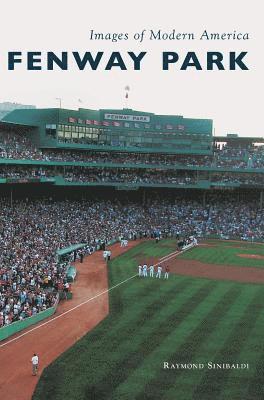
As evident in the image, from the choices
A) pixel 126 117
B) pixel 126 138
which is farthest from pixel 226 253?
pixel 126 117

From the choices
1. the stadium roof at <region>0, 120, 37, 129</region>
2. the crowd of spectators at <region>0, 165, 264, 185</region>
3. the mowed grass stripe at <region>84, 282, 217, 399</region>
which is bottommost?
the mowed grass stripe at <region>84, 282, 217, 399</region>

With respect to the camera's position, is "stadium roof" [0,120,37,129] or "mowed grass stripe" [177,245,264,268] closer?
"mowed grass stripe" [177,245,264,268]

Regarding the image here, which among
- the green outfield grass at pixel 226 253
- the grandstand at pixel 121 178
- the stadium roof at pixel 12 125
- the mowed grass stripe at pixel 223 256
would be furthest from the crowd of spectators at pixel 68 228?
the stadium roof at pixel 12 125

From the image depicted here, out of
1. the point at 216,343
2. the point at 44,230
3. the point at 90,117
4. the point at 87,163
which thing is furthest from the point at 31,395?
the point at 90,117

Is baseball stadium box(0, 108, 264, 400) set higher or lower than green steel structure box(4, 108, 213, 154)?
lower

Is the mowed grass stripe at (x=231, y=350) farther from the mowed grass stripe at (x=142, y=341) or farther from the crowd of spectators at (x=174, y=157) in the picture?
the crowd of spectators at (x=174, y=157)

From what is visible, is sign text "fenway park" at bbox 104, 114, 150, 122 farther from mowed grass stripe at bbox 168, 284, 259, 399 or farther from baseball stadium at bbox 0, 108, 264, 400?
mowed grass stripe at bbox 168, 284, 259, 399

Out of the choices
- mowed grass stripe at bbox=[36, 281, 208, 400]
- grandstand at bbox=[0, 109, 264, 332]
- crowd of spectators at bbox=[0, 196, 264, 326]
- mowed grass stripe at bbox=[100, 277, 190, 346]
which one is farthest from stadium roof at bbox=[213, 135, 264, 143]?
mowed grass stripe at bbox=[36, 281, 208, 400]
